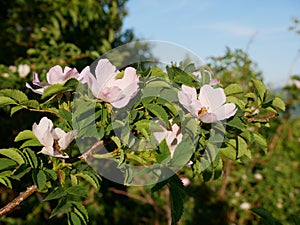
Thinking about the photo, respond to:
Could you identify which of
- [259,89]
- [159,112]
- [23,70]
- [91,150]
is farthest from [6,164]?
[23,70]

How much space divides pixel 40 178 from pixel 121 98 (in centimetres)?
21

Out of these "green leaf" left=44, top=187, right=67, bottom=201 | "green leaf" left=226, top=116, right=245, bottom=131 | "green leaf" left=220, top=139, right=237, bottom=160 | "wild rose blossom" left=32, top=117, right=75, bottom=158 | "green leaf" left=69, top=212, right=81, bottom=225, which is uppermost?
"green leaf" left=226, top=116, right=245, bottom=131

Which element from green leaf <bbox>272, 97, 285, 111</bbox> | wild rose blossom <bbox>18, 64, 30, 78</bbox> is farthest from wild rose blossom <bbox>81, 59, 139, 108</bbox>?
wild rose blossom <bbox>18, 64, 30, 78</bbox>

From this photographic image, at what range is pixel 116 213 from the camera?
3.38 m

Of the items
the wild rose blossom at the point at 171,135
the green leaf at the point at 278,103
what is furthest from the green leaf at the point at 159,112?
the green leaf at the point at 278,103

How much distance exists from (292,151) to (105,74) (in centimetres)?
420

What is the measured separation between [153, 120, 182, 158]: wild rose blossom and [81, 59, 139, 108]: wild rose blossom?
88mm

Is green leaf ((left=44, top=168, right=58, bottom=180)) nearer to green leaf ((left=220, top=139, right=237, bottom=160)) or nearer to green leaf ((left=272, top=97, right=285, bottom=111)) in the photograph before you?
green leaf ((left=220, top=139, right=237, bottom=160))

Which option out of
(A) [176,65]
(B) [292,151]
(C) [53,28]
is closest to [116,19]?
(C) [53,28]

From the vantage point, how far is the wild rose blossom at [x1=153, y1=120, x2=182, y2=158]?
78 centimetres

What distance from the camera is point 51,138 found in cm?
80

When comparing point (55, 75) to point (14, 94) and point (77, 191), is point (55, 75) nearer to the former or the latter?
point (14, 94)

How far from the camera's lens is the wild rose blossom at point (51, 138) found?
79 centimetres

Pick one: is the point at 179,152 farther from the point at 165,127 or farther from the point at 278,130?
the point at 278,130
